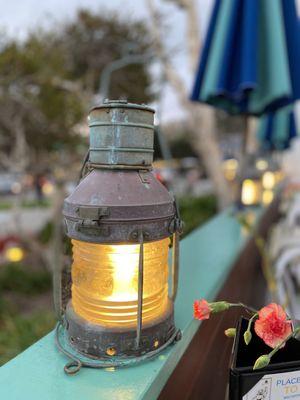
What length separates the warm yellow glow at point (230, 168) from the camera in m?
5.87

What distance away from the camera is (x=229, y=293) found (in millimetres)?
1649

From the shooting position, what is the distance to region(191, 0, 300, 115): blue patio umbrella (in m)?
2.10

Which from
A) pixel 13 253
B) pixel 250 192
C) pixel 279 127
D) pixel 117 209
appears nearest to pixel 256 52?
pixel 250 192

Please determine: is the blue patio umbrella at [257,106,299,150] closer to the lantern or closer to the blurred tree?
the blurred tree

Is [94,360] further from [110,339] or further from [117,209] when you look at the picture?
[117,209]

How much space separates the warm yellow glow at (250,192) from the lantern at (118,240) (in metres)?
2.72

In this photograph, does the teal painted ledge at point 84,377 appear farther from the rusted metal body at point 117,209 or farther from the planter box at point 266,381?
the rusted metal body at point 117,209

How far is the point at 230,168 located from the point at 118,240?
18.1 feet

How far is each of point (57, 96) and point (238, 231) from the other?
449cm

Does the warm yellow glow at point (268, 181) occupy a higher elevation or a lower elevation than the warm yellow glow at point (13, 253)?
higher

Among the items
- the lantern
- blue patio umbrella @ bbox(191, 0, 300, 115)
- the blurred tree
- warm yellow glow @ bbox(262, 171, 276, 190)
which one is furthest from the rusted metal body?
the blurred tree

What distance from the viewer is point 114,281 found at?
2.83 feet

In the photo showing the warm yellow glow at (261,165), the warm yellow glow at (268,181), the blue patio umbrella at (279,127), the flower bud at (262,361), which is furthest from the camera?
the blue patio umbrella at (279,127)

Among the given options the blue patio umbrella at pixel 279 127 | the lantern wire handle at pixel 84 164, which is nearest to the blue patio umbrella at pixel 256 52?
the lantern wire handle at pixel 84 164
